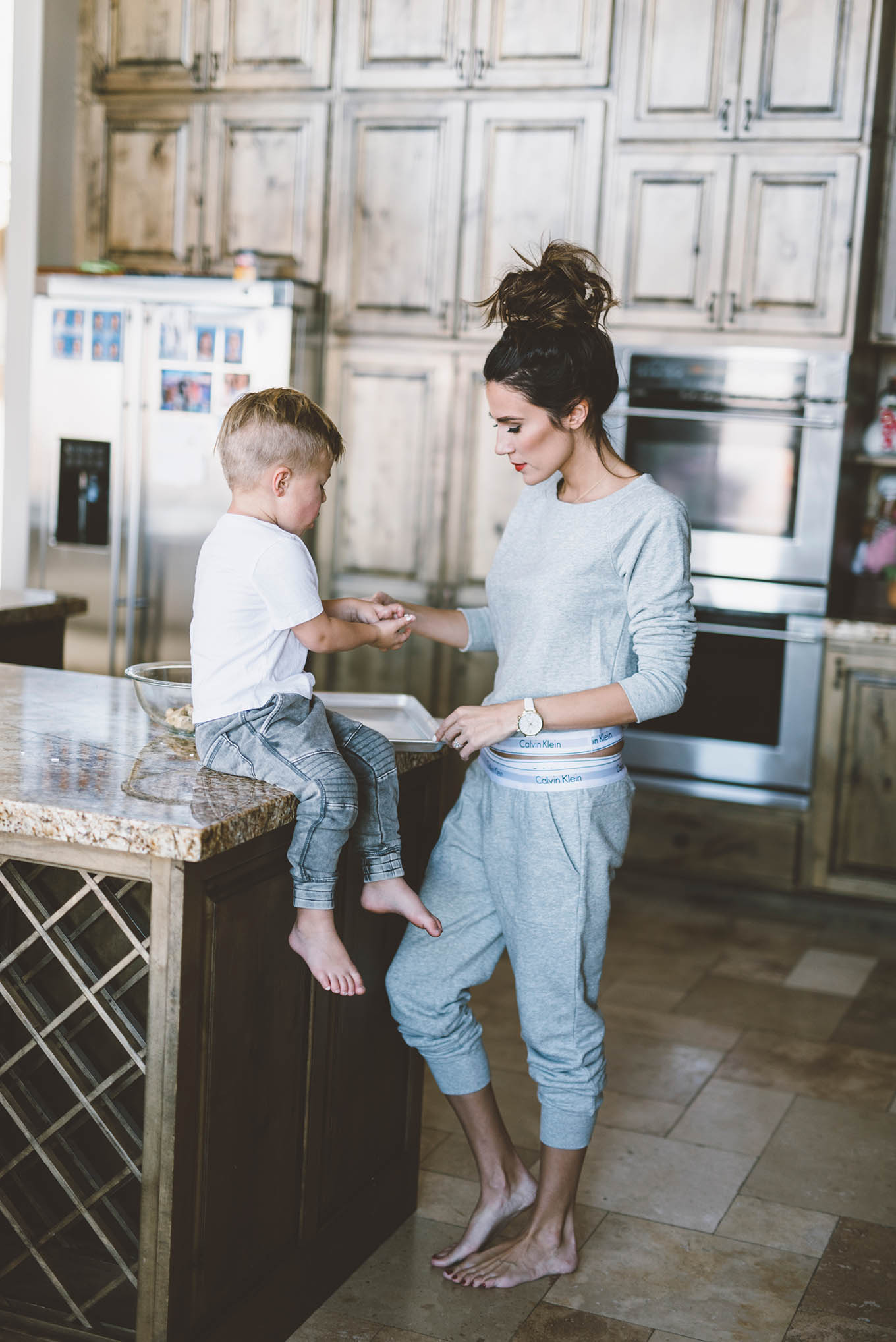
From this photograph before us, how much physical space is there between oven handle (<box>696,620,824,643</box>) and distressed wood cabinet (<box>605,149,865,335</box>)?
2.86 feet

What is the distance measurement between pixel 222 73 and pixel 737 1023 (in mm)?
3363

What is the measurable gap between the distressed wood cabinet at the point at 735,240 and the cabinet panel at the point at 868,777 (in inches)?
41.2

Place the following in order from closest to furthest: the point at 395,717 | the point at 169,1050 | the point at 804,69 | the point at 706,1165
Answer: the point at 169,1050 → the point at 395,717 → the point at 706,1165 → the point at 804,69

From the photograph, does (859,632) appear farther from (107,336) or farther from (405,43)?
(107,336)

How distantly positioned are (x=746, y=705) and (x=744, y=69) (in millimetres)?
1855

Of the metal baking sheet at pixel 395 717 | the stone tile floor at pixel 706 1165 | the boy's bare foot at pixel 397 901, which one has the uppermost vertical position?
the metal baking sheet at pixel 395 717

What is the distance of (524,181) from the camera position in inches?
165

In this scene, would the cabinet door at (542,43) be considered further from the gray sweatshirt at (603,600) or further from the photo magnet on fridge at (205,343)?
the gray sweatshirt at (603,600)

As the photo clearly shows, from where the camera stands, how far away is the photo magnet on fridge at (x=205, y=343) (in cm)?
426

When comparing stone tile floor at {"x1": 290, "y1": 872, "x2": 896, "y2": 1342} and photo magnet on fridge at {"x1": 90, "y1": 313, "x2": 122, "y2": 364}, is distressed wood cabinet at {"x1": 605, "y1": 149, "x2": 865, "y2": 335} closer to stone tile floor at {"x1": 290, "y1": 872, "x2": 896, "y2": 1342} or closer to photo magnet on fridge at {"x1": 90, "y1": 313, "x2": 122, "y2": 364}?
photo magnet on fridge at {"x1": 90, "y1": 313, "x2": 122, "y2": 364}

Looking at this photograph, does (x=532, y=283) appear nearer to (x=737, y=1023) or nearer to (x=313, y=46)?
(x=737, y=1023)

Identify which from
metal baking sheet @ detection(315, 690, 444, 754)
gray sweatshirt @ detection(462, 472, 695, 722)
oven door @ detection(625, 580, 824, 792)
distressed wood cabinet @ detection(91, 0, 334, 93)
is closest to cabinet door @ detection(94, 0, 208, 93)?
distressed wood cabinet @ detection(91, 0, 334, 93)

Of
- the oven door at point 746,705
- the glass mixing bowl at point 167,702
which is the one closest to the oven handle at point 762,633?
the oven door at point 746,705

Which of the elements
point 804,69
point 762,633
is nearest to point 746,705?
point 762,633
